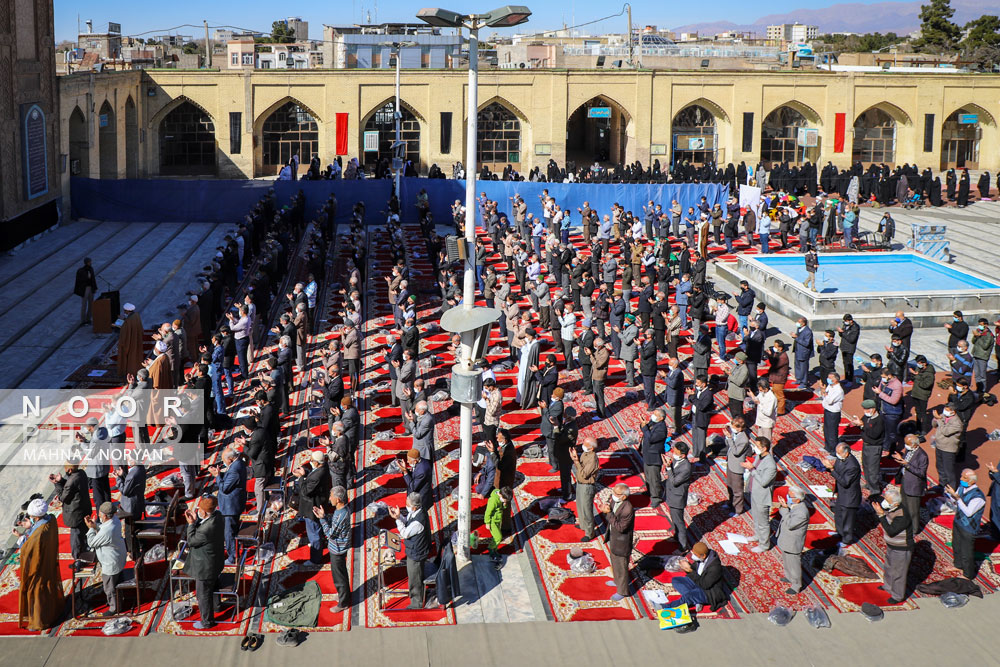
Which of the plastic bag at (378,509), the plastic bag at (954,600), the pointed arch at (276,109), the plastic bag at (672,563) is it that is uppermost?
the pointed arch at (276,109)

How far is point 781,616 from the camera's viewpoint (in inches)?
399

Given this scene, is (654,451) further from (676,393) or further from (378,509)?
(378,509)

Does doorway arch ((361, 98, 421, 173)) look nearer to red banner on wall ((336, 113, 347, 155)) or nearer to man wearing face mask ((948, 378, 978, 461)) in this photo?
red banner on wall ((336, 113, 347, 155))

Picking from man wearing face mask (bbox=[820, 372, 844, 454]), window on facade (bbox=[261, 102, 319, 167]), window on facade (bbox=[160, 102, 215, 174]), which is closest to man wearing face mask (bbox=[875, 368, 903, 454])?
man wearing face mask (bbox=[820, 372, 844, 454])

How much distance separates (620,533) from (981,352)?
8.67 meters

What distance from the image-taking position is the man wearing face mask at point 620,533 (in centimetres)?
1032

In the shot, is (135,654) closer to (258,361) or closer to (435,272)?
(258,361)

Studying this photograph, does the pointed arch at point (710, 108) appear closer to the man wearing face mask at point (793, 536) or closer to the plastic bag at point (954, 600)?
the man wearing face mask at point (793, 536)

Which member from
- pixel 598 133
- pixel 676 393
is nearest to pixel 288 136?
pixel 598 133

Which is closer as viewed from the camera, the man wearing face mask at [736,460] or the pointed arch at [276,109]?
the man wearing face mask at [736,460]

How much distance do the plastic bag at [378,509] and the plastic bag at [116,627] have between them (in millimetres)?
3111

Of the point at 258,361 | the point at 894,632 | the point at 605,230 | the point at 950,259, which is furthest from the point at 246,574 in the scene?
the point at 950,259

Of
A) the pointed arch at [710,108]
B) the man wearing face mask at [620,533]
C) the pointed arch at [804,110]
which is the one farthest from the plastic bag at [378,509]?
the pointed arch at [804,110]

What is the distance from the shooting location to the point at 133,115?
3875cm
